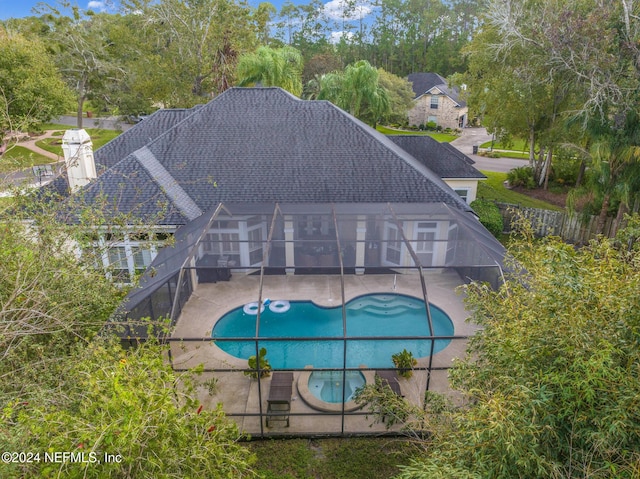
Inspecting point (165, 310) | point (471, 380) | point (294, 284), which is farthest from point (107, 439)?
point (294, 284)

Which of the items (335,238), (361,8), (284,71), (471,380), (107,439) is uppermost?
(361,8)

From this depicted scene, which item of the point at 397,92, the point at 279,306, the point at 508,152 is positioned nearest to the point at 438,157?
the point at 279,306

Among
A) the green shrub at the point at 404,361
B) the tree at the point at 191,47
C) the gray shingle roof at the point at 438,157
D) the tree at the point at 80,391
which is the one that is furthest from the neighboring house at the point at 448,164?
the tree at the point at 191,47

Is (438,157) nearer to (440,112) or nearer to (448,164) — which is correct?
(448,164)

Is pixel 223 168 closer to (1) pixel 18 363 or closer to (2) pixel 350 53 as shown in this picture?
(1) pixel 18 363

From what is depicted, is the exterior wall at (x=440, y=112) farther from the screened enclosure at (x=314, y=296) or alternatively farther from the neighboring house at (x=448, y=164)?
the screened enclosure at (x=314, y=296)

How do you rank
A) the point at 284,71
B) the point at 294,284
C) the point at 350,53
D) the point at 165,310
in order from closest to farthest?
the point at 165,310
the point at 294,284
the point at 284,71
the point at 350,53

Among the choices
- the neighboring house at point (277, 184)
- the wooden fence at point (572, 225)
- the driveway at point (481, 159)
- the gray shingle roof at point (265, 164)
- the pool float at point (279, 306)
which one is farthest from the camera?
the driveway at point (481, 159)
